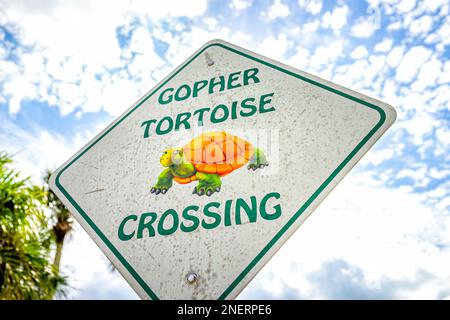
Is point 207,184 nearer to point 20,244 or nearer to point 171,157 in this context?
point 171,157

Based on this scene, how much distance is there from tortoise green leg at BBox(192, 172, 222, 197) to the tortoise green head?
A: 14 cm

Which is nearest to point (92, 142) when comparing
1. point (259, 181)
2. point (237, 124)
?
point (237, 124)

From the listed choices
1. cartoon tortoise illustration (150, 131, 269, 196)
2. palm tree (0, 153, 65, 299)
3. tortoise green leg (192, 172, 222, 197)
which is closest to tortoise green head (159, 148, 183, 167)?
cartoon tortoise illustration (150, 131, 269, 196)

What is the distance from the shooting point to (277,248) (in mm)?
1052

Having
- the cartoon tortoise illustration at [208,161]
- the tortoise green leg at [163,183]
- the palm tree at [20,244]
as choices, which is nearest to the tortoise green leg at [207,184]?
the cartoon tortoise illustration at [208,161]

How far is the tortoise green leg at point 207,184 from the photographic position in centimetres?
124

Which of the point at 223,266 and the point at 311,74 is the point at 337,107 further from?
the point at 223,266

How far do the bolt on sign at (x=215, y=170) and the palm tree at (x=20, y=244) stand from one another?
178 inches

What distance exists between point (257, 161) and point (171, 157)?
0.37m

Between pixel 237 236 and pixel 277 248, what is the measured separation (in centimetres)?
14

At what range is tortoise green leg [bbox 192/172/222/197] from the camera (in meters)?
1.24

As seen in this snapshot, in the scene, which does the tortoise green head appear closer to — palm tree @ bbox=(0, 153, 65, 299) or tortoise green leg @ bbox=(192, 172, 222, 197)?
tortoise green leg @ bbox=(192, 172, 222, 197)

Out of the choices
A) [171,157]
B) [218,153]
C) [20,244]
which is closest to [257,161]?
[218,153]
